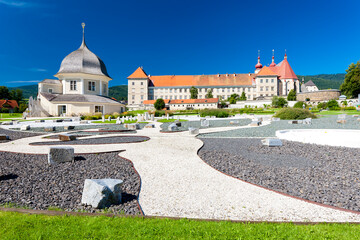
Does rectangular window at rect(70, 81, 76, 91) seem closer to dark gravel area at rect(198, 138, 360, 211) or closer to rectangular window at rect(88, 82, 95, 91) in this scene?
rectangular window at rect(88, 82, 95, 91)

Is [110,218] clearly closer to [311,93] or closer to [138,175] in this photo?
[138,175]

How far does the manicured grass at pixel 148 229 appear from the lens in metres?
2.43

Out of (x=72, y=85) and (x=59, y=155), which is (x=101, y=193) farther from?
(x=72, y=85)

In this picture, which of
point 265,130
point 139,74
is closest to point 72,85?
point 265,130

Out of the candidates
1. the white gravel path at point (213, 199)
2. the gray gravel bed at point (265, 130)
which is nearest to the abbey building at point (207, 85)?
the gray gravel bed at point (265, 130)

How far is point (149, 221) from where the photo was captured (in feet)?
9.06

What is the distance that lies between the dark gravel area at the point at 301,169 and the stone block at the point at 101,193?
2895mm

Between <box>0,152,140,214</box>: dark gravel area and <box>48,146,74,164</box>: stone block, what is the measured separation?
19 centimetres

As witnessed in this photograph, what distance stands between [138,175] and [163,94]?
267 feet

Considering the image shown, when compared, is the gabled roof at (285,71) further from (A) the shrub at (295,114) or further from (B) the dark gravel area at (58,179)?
(B) the dark gravel area at (58,179)

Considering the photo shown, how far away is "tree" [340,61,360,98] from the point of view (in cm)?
5000

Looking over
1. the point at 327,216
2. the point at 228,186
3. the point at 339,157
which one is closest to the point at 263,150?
the point at 339,157

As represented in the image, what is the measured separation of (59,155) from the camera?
5871mm

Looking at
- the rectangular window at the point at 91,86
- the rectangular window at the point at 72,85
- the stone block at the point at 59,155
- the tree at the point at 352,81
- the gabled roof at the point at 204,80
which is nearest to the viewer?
the stone block at the point at 59,155
